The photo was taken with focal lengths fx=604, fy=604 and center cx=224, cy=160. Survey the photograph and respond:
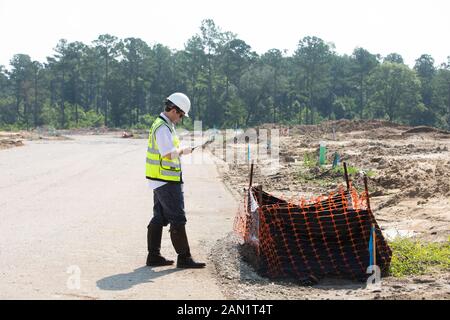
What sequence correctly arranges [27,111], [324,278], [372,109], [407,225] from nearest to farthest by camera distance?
[324,278]
[407,225]
[372,109]
[27,111]

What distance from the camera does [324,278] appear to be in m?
6.41

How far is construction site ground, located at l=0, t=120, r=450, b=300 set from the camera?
19.4 feet

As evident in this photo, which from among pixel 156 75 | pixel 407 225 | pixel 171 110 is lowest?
pixel 407 225

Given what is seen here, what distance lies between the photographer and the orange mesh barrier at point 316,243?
21.0ft

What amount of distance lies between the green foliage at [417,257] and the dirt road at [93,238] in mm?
2091

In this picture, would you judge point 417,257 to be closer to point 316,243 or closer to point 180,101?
point 316,243

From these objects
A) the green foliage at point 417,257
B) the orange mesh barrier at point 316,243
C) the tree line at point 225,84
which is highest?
the tree line at point 225,84

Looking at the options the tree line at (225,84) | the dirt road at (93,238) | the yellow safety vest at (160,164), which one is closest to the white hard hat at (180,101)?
the yellow safety vest at (160,164)

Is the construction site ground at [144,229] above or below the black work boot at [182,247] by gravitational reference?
below

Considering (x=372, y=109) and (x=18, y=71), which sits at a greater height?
(x=18, y=71)

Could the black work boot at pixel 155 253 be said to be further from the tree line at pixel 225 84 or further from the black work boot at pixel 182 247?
the tree line at pixel 225 84
